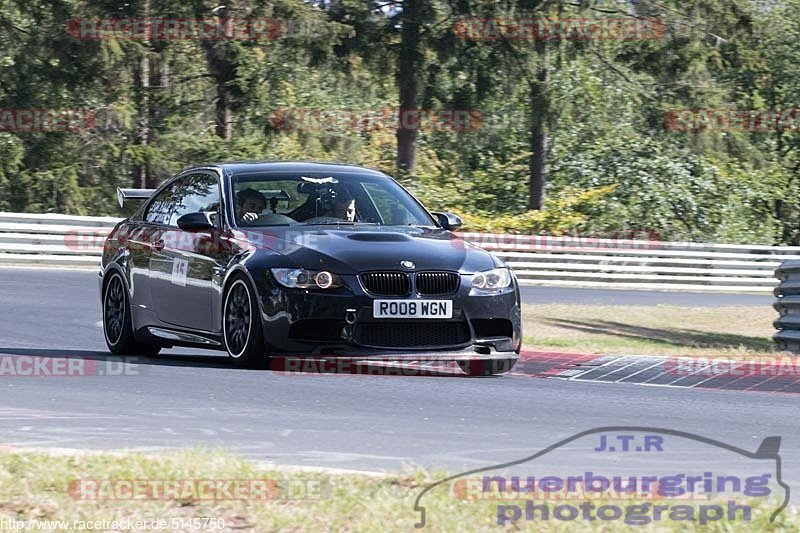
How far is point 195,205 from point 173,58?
22666 mm

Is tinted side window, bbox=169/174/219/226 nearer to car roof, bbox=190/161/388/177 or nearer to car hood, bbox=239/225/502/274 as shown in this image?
car roof, bbox=190/161/388/177

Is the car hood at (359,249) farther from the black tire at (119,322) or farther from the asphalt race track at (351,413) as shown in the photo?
the black tire at (119,322)

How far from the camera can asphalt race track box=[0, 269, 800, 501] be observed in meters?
6.86

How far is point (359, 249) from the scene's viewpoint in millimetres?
9688

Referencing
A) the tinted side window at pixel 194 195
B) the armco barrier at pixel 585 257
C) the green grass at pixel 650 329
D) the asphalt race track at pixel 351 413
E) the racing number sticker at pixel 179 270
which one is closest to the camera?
the asphalt race track at pixel 351 413

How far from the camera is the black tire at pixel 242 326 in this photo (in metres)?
9.71

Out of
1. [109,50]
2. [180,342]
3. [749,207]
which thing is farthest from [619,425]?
[749,207]

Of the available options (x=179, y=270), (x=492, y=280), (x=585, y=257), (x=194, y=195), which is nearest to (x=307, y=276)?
(x=492, y=280)

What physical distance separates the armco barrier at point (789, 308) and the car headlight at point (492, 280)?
223 inches

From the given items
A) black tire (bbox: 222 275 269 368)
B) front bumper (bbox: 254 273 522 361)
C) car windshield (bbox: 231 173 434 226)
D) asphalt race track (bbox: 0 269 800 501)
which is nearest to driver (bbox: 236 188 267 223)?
car windshield (bbox: 231 173 434 226)

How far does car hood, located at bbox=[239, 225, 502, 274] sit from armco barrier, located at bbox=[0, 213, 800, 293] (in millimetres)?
15437

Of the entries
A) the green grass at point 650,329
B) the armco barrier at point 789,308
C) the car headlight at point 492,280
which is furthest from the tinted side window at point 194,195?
the armco barrier at point 789,308

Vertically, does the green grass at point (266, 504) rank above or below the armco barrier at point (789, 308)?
above

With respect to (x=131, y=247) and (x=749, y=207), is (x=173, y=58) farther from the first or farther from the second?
(x=131, y=247)
